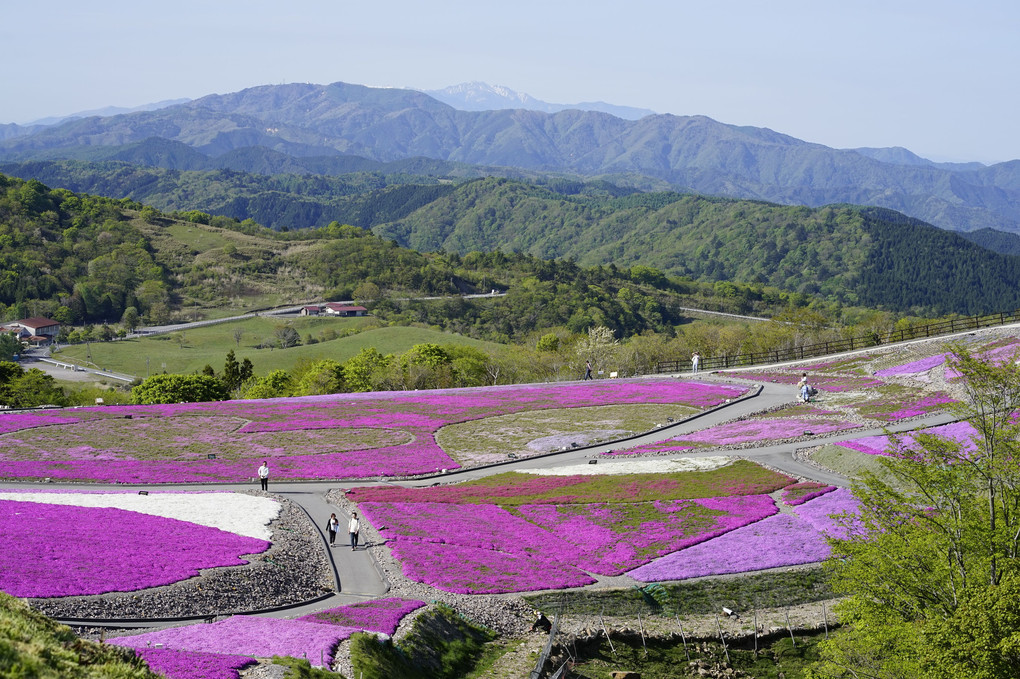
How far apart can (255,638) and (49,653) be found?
9250 mm

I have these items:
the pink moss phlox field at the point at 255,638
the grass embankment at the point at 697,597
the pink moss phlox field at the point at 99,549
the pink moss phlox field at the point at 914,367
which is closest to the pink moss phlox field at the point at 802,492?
the grass embankment at the point at 697,597

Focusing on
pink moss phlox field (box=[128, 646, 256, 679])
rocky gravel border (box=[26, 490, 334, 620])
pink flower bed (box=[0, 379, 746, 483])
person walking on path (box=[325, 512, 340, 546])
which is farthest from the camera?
pink flower bed (box=[0, 379, 746, 483])

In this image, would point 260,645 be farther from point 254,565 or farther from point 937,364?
point 937,364

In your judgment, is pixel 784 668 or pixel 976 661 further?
pixel 784 668

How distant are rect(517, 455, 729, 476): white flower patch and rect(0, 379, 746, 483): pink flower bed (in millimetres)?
7569

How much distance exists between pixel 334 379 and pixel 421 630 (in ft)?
257

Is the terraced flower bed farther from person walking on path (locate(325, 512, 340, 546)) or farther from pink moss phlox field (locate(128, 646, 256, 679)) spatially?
pink moss phlox field (locate(128, 646, 256, 679))

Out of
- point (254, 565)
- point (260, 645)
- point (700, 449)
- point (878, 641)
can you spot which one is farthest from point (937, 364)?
point (260, 645)

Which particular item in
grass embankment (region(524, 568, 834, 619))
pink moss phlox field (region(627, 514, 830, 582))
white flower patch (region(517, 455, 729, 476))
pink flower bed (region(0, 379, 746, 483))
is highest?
pink moss phlox field (region(627, 514, 830, 582))

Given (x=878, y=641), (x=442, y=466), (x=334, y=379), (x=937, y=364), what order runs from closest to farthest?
(x=878, y=641)
(x=442, y=466)
(x=937, y=364)
(x=334, y=379)

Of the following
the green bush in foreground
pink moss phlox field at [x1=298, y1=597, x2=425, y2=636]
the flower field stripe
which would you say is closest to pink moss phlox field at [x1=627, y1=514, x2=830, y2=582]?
the flower field stripe

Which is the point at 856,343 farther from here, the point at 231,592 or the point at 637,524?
the point at 231,592

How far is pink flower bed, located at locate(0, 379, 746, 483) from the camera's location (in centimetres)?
5600

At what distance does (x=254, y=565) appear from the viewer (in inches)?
1382
